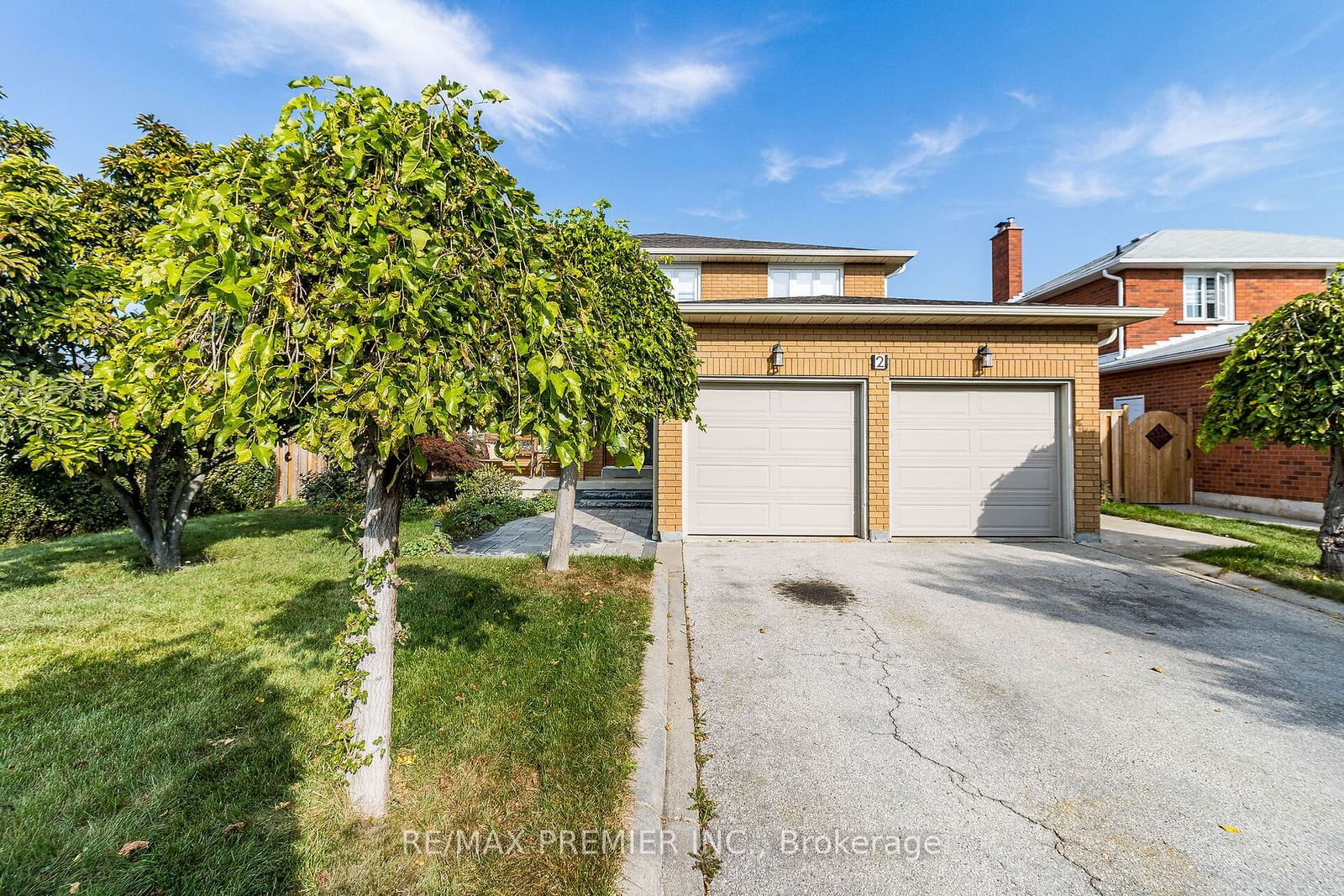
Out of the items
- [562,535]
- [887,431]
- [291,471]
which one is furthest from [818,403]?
[291,471]

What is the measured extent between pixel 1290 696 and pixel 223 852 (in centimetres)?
555

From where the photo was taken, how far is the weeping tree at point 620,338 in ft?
6.63

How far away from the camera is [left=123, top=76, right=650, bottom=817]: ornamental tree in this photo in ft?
4.92

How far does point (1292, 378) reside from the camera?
496 centimetres

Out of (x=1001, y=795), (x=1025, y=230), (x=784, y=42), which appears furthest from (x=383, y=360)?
(x=1025, y=230)

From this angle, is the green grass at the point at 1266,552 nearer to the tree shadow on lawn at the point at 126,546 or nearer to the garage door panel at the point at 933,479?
the garage door panel at the point at 933,479

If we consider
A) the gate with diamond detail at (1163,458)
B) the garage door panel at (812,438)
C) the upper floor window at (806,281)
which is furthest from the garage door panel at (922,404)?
the gate with diamond detail at (1163,458)

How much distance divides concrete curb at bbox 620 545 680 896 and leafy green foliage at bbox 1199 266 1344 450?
6.55 meters

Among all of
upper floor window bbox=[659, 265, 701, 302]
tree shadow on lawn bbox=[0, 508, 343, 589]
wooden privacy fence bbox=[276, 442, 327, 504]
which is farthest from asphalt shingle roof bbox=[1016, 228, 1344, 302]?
wooden privacy fence bbox=[276, 442, 327, 504]

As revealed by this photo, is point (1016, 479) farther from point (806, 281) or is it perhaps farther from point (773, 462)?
point (806, 281)

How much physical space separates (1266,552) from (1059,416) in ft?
8.52

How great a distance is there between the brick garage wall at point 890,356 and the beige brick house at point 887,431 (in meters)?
0.02

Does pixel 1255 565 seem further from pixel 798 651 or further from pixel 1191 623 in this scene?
pixel 798 651

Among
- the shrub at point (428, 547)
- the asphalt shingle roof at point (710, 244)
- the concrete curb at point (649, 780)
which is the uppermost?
the asphalt shingle roof at point (710, 244)
